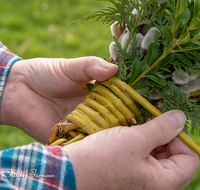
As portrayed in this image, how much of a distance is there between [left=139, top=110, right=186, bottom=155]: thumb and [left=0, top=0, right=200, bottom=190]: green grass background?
1859 millimetres

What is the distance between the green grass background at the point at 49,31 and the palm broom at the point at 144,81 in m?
1.73

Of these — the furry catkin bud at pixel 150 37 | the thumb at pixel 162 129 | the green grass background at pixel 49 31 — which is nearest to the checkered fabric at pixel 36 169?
the thumb at pixel 162 129

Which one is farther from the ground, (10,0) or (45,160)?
(10,0)

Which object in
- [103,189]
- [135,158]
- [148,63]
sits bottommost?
[103,189]

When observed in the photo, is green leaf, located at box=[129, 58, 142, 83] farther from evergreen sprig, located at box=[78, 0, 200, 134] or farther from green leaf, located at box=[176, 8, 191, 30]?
green leaf, located at box=[176, 8, 191, 30]

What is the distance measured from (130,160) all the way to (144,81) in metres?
0.32

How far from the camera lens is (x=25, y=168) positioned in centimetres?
69

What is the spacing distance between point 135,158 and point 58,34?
2.40 metres

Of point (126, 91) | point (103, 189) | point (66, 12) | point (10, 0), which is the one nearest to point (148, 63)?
point (126, 91)

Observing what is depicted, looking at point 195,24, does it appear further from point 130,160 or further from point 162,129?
point 130,160

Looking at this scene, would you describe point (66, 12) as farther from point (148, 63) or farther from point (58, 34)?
point (148, 63)

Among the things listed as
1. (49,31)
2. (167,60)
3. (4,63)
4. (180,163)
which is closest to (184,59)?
(167,60)

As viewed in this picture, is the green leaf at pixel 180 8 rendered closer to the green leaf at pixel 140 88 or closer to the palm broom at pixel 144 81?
the palm broom at pixel 144 81

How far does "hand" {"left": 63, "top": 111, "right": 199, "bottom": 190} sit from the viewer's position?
0.73 meters
